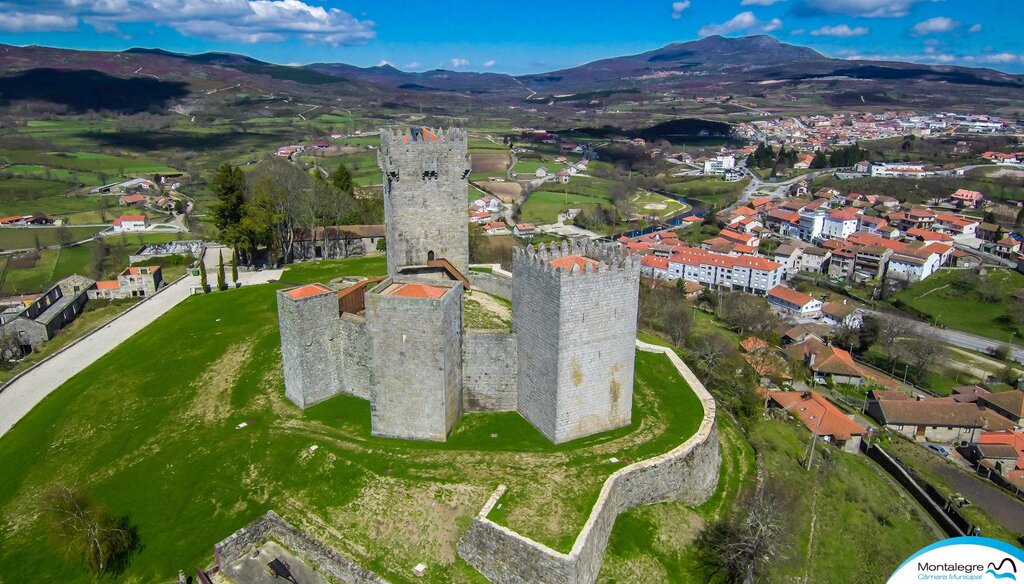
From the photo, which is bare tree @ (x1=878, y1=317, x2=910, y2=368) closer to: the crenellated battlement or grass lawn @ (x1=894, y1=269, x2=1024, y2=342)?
grass lawn @ (x1=894, y1=269, x2=1024, y2=342)

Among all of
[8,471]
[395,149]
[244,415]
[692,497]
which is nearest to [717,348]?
[692,497]

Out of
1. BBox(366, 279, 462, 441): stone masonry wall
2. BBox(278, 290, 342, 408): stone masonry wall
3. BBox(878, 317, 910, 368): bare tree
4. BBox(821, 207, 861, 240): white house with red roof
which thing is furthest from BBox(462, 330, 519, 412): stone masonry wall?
BBox(821, 207, 861, 240): white house with red roof

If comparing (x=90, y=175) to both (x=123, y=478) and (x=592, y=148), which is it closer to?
(x=123, y=478)

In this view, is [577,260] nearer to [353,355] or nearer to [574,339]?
[574,339]

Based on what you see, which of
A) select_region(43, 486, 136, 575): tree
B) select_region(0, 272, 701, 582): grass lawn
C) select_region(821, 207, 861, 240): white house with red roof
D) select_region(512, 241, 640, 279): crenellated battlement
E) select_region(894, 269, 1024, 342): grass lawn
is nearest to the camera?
select_region(43, 486, 136, 575): tree

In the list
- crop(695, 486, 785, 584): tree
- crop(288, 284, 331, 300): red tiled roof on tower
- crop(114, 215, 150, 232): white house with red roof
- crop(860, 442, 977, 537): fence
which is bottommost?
crop(860, 442, 977, 537): fence

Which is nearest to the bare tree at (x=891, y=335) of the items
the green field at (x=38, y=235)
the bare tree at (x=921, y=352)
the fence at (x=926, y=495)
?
the bare tree at (x=921, y=352)

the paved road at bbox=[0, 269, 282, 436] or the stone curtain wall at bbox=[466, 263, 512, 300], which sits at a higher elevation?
the stone curtain wall at bbox=[466, 263, 512, 300]
